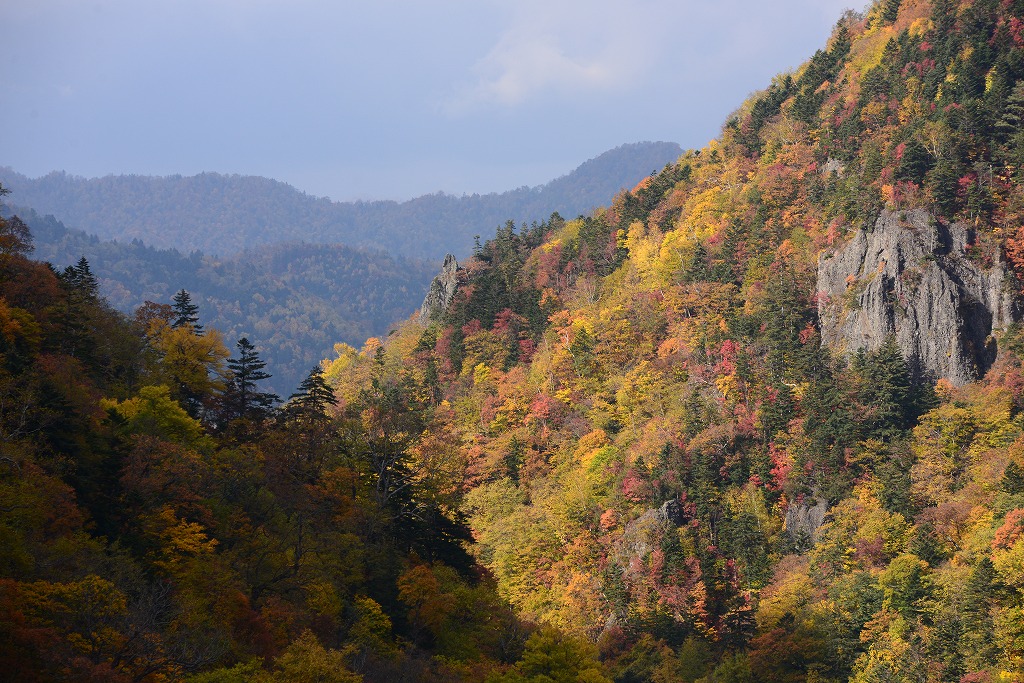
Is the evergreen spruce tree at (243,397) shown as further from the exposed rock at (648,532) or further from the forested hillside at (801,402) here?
the exposed rock at (648,532)

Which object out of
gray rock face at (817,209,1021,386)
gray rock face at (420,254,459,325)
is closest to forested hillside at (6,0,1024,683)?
gray rock face at (817,209,1021,386)

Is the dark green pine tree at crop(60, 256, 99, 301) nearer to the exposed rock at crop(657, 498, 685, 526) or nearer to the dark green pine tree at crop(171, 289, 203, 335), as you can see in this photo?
the dark green pine tree at crop(171, 289, 203, 335)

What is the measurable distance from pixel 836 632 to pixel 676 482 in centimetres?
1978

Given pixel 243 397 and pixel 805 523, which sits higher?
pixel 243 397

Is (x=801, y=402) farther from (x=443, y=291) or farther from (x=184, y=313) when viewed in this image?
(x=443, y=291)

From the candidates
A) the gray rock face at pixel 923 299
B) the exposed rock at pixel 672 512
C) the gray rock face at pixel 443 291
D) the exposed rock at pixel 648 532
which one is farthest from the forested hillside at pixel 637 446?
the gray rock face at pixel 443 291

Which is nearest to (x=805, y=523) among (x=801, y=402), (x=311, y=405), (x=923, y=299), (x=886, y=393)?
(x=801, y=402)

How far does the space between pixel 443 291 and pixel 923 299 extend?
217ft

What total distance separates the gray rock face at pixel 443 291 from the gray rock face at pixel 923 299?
55654 mm

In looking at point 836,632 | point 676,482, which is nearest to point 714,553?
point 676,482

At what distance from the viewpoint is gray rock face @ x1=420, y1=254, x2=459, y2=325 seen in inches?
4978

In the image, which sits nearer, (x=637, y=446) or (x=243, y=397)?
(x=243, y=397)

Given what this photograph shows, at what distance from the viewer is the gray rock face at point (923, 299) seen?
2827 inches

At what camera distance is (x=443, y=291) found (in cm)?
12912
